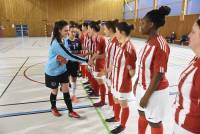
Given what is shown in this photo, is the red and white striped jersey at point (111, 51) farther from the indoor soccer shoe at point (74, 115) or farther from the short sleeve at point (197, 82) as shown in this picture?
the short sleeve at point (197, 82)

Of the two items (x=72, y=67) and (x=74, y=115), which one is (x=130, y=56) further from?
(x=72, y=67)

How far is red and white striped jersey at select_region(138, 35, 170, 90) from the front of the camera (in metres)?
1.98

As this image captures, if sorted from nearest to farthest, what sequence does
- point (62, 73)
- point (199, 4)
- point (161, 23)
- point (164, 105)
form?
point (161, 23), point (164, 105), point (62, 73), point (199, 4)

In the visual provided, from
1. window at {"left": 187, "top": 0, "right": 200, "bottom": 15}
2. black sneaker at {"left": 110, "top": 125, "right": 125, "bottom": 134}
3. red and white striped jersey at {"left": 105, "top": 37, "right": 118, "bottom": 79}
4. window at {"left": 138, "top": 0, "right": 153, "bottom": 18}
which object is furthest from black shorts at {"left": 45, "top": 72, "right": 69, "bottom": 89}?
window at {"left": 138, "top": 0, "right": 153, "bottom": 18}

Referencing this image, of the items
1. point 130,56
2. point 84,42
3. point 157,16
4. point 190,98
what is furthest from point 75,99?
point 190,98

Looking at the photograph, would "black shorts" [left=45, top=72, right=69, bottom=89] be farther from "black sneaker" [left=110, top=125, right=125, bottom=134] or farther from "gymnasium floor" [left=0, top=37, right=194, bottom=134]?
"black sneaker" [left=110, top=125, right=125, bottom=134]

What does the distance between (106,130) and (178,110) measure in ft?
5.79

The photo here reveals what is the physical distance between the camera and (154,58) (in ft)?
6.62

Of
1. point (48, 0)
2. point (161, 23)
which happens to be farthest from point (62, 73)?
point (48, 0)

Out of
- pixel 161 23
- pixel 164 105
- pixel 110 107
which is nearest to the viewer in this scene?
pixel 161 23

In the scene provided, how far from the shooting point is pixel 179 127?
1.59m

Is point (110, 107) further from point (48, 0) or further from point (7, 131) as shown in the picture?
point (48, 0)

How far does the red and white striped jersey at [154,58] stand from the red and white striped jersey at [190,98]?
470 millimetres

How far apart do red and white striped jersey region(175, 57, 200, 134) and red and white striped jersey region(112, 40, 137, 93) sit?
4.34ft
